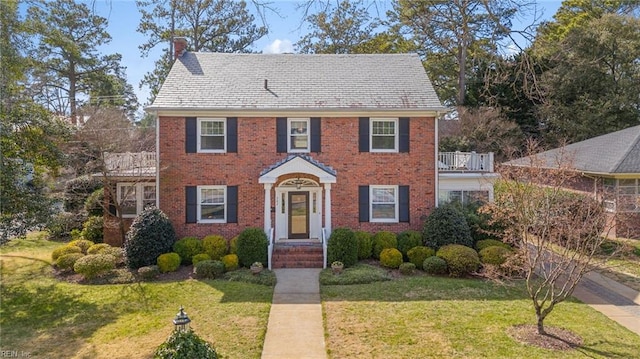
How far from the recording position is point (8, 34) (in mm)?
12648

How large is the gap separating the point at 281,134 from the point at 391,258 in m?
6.27

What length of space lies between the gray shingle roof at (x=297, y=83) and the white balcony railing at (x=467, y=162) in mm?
3470

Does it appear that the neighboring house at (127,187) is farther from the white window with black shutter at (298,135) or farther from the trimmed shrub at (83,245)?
the white window with black shutter at (298,135)

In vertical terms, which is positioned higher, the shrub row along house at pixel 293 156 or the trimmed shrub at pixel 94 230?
the shrub row along house at pixel 293 156

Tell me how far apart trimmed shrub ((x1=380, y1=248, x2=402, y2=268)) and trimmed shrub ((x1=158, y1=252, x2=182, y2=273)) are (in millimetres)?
7118

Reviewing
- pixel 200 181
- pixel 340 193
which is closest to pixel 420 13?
pixel 340 193

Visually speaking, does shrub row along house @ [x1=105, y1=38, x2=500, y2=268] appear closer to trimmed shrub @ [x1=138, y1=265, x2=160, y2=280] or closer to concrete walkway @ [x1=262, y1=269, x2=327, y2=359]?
trimmed shrub @ [x1=138, y1=265, x2=160, y2=280]

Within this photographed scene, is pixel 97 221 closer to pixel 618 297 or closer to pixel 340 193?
pixel 340 193

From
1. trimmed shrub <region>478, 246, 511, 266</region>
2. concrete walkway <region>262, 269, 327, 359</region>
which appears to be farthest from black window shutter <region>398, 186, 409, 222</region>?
concrete walkway <region>262, 269, 327, 359</region>

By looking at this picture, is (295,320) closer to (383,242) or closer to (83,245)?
(383,242)

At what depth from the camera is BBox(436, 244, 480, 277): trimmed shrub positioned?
13.5m

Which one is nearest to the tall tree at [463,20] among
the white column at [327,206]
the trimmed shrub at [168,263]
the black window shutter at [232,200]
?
the white column at [327,206]

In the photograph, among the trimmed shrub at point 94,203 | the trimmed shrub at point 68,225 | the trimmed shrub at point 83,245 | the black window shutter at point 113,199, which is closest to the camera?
the trimmed shrub at point 83,245

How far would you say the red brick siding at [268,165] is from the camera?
52.8 ft
